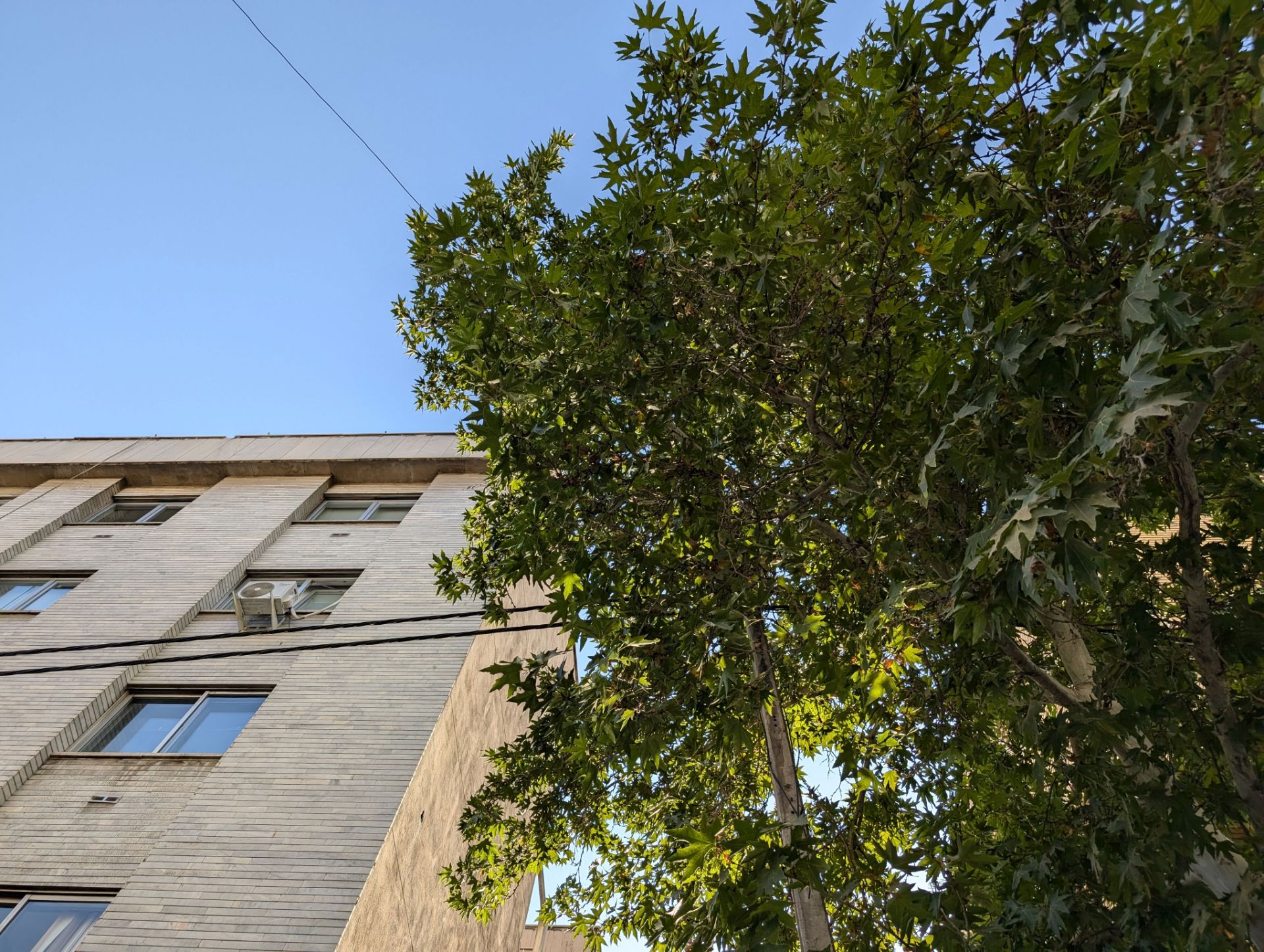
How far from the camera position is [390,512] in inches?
573

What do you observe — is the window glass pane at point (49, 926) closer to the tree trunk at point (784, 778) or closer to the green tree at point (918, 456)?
the green tree at point (918, 456)

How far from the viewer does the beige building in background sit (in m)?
7.55

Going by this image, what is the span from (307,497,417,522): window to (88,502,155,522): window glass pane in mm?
3524

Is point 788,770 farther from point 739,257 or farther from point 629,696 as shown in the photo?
point 739,257

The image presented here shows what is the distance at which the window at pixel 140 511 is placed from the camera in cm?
1484

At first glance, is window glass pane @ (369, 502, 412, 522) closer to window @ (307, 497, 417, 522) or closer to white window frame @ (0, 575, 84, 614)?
window @ (307, 497, 417, 522)

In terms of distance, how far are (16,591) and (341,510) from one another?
5139 millimetres

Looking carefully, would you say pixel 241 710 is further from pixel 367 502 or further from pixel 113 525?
pixel 113 525

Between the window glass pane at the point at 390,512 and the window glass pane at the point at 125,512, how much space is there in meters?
4.61

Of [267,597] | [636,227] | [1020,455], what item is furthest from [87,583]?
[1020,455]

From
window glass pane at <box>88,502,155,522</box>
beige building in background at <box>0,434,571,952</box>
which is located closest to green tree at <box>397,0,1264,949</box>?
beige building in background at <box>0,434,571,952</box>

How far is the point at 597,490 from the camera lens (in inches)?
197

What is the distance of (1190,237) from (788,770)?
407 centimetres

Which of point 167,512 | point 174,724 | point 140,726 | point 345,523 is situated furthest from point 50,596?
point 174,724
